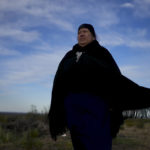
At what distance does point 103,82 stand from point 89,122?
1.73 ft

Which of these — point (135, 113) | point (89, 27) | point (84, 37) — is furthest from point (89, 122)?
point (89, 27)

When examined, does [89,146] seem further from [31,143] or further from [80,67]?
[31,143]

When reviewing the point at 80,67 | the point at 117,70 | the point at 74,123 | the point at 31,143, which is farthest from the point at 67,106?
the point at 31,143

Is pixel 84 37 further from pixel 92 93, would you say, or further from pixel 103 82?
pixel 92 93

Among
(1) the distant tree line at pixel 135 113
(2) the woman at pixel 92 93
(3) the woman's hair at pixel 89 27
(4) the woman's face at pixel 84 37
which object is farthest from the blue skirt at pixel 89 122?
(3) the woman's hair at pixel 89 27

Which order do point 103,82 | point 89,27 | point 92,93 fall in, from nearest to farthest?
1. point 92,93
2. point 103,82
3. point 89,27

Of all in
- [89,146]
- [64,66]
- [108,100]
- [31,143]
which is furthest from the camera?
[31,143]

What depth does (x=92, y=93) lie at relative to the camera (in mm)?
3650

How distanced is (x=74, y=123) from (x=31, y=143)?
426 centimetres

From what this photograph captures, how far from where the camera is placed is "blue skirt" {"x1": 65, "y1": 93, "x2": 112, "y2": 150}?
3.52m

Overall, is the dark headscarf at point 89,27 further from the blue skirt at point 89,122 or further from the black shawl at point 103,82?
the blue skirt at point 89,122

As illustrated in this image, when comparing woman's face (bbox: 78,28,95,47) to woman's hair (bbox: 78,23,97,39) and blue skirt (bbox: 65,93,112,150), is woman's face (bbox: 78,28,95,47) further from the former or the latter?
blue skirt (bbox: 65,93,112,150)

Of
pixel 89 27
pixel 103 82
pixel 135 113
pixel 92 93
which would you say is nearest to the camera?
pixel 92 93

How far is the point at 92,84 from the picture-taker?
12.1 ft
